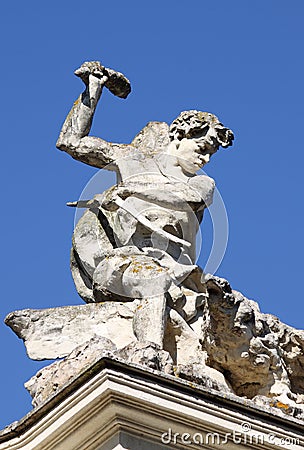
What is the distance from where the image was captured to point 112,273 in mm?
12000

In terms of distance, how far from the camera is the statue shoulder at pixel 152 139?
1281 centimetres

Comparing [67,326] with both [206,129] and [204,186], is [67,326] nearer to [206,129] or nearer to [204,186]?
[204,186]

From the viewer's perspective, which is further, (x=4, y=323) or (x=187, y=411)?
(x=4, y=323)

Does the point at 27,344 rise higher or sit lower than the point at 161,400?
higher

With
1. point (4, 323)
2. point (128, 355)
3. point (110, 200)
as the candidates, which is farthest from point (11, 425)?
point (110, 200)

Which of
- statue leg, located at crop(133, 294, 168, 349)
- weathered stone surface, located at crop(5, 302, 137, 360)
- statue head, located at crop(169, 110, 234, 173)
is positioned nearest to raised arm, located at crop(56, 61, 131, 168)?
Result: statue head, located at crop(169, 110, 234, 173)

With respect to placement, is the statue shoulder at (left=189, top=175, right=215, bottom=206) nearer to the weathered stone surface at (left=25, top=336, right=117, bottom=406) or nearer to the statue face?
the statue face

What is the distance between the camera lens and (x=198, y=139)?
12695 millimetres

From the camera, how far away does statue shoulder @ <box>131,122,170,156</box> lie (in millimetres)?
12812

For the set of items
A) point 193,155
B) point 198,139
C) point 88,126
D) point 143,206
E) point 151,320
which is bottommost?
point 151,320

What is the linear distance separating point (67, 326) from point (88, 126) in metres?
1.77

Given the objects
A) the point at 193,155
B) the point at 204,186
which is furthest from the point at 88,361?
the point at 193,155

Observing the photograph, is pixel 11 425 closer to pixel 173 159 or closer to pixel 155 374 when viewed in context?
pixel 155 374

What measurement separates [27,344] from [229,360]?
55.9 inches
